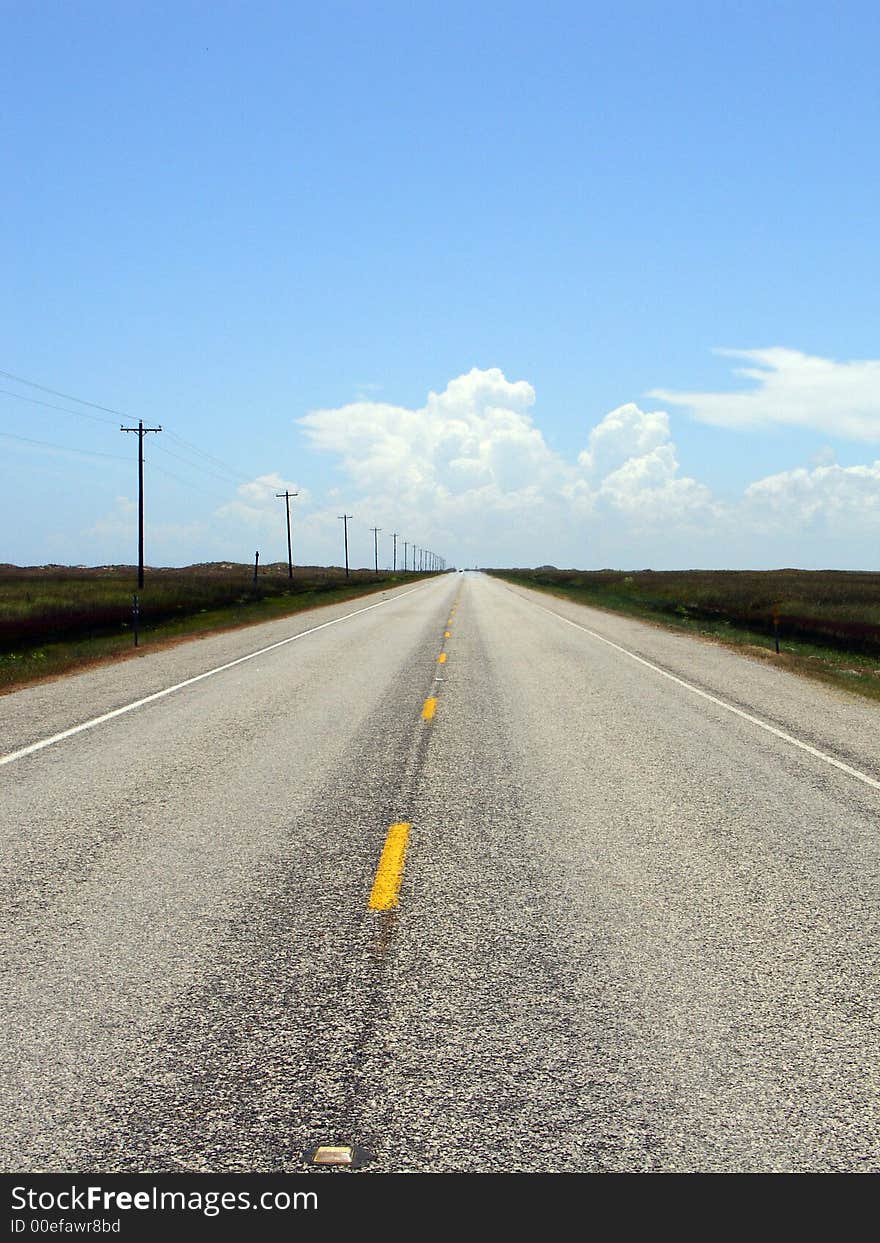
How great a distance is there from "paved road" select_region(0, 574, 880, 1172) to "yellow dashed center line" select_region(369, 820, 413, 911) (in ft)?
0.33

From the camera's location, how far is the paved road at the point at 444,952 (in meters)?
3.55

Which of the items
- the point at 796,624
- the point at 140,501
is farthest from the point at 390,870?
the point at 140,501

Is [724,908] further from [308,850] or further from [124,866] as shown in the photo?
[124,866]

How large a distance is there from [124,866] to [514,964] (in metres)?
2.91

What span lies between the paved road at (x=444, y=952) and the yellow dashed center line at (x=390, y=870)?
10 centimetres

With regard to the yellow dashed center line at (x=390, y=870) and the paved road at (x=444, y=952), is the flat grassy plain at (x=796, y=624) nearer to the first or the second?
the paved road at (x=444, y=952)

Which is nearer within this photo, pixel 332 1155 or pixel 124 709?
pixel 332 1155

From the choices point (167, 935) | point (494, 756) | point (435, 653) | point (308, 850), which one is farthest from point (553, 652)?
point (167, 935)

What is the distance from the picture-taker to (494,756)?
1039 centimetres

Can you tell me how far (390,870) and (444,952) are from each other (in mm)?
1418

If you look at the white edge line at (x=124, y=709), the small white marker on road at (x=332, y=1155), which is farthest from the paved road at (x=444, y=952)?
the white edge line at (x=124, y=709)

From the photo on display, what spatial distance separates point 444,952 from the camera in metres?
5.13

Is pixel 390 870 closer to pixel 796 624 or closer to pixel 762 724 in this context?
pixel 762 724

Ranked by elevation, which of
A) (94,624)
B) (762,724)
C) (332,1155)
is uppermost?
(94,624)
